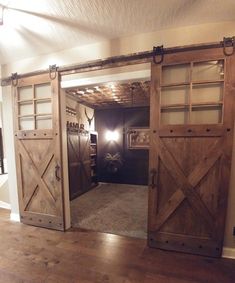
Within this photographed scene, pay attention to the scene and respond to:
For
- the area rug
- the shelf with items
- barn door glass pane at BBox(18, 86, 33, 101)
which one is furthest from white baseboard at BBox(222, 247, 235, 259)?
the shelf with items

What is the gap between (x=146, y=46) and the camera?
2.20 metres

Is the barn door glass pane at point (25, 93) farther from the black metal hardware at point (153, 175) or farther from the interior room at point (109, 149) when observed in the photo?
the black metal hardware at point (153, 175)

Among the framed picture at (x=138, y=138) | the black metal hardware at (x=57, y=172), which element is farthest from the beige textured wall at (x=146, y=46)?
the framed picture at (x=138, y=138)

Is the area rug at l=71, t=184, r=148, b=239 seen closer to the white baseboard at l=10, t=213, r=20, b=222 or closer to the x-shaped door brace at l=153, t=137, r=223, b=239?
the x-shaped door brace at l=153, t=137, r=223, b=239

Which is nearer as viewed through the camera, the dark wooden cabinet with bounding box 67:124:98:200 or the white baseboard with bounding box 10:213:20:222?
the white baseboard with bounding box 10:213:20:222

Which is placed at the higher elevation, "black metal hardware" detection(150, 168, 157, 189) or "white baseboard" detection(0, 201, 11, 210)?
"black metal hardware" detection(150, 168, 157, 189)

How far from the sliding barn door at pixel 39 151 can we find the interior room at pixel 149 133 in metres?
0.02

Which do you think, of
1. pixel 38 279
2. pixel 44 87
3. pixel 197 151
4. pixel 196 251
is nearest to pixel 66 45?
pixel 44 87

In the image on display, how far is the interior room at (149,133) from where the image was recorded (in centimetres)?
184

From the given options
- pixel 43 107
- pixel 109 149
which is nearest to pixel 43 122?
pixel 43 107

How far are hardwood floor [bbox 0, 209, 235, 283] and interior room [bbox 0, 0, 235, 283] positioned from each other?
0.01 meters

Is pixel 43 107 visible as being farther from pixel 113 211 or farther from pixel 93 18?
pixel 113 211

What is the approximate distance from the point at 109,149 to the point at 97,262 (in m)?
4.07

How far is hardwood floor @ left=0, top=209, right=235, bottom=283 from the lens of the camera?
1.76 metres
